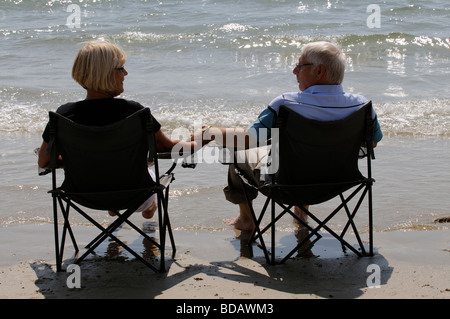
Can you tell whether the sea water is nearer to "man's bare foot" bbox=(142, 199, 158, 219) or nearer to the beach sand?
"man's bare foot" bbox=(142, 199, 158, 219)

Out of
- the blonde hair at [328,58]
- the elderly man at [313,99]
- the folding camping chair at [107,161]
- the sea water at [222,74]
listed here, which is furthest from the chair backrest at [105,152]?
the sea water at [222,74]

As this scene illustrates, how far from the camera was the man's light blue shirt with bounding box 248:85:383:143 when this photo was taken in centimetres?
369

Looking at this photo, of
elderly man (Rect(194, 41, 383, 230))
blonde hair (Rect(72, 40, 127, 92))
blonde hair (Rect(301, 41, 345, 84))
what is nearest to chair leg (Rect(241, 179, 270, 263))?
elderly man (Rect(194, 41, 383, 230))

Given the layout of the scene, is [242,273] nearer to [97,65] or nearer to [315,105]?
[315,105]

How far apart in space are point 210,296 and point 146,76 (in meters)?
9.60

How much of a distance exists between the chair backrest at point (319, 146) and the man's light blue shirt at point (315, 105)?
8cm

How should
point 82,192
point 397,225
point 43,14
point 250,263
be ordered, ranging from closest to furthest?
point 82,192 < point 250,263 < point 397,225 < point 43,14

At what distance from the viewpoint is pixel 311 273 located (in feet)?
12.3

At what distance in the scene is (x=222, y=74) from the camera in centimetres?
1270

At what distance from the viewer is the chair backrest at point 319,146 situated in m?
3.64
